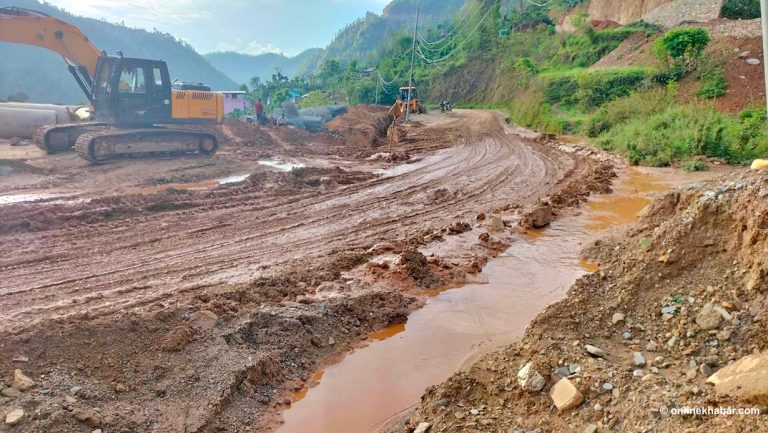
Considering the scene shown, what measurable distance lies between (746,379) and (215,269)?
589cm

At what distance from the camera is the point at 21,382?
4051 millimetres

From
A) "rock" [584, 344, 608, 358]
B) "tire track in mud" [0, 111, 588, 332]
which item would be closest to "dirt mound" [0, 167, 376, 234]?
"tire track in mud" [0, 111, 588, 332]

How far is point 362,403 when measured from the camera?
4.67 meters

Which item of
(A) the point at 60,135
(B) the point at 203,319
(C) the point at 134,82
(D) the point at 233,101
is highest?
(C) the point at 134,82

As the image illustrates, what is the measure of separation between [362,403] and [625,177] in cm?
1174

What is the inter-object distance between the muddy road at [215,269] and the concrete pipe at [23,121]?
2.64 meters

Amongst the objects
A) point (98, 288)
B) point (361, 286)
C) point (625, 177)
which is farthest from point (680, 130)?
point (98, 288)

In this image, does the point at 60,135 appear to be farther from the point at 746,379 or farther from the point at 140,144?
the point at 746,379

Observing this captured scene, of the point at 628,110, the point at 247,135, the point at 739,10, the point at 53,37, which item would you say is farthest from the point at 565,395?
the point at 739,10

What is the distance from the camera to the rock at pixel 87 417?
151 inches

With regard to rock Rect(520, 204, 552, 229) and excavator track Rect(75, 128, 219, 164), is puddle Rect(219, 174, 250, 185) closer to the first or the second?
excavator track Rect(75, 128, 219, 164)

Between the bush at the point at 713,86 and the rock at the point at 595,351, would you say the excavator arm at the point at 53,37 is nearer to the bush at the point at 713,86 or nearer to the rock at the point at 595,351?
the rock at the point at 595,351

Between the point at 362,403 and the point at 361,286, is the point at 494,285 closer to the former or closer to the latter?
the point at 361,286

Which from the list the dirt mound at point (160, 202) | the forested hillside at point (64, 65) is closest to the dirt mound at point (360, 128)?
the dirt mound at point (160, 202)
